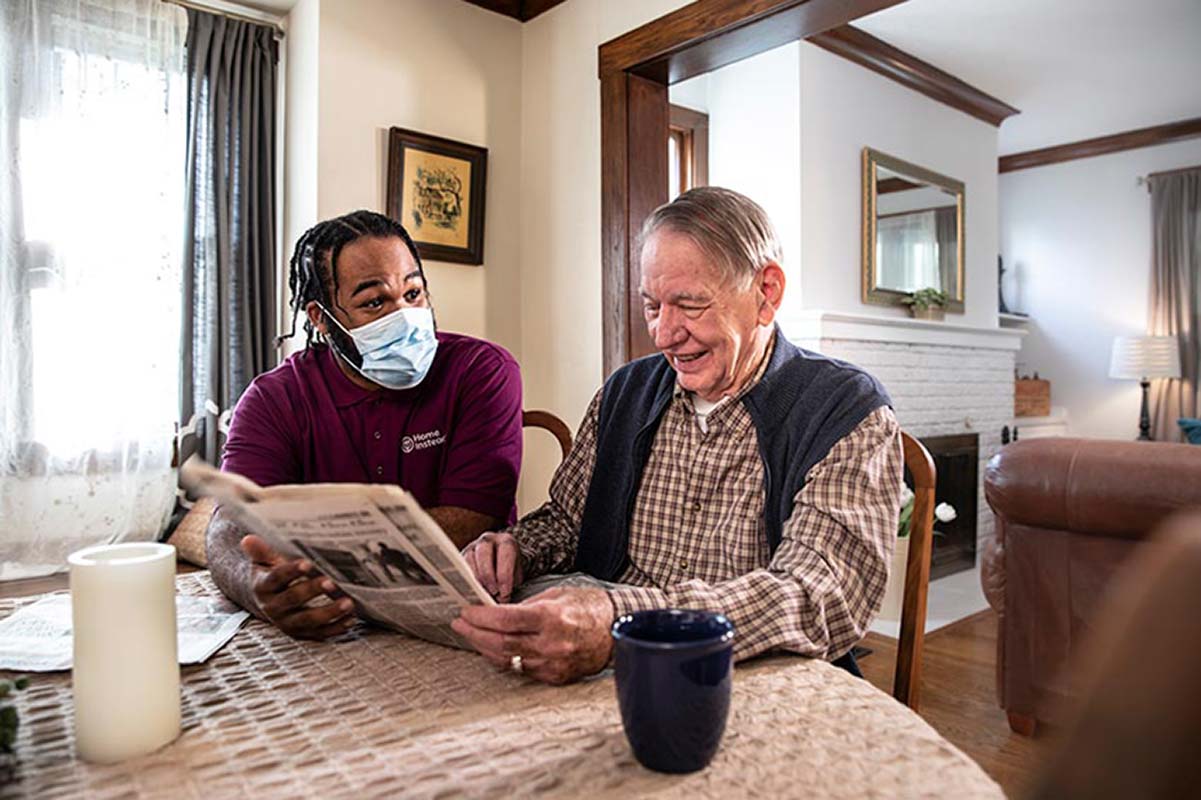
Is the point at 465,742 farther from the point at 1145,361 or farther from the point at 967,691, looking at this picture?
the point at 1145,361

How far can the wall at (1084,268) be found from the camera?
6070 mm

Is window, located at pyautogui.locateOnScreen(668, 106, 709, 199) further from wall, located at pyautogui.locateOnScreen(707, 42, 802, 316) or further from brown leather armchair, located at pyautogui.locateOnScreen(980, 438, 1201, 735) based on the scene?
brown leather armchair, located at pyautogui.locateOnScreen(980, 438, 1201, 735)

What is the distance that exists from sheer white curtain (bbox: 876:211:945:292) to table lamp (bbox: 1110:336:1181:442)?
231cm

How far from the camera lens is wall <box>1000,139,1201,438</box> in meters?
6.07

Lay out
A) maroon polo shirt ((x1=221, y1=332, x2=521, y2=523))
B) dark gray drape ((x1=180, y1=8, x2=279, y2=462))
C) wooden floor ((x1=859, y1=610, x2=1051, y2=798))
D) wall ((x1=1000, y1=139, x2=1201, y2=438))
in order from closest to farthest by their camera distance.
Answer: maroon polo shirt ((x1=221, y1=332, x2=521, y2=523)), wooden floor ((x1=859, y1=610, x2=1051, y2=798)), dark gray drape ((x1=180, y1=8, x2=279, y2=462)), wall ((x1=1000, y1=139, x2=1201, y2=438))

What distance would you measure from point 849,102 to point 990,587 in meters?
2.47

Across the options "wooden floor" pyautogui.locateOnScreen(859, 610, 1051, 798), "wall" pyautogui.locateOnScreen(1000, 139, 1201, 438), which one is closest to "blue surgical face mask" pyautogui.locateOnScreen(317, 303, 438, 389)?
"wooden floor" pyautogui.locateOnScreen(859, 610, 1051, 798)

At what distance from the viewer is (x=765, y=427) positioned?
3.87ft

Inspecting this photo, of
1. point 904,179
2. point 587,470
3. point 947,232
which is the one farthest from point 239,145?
point 947,232

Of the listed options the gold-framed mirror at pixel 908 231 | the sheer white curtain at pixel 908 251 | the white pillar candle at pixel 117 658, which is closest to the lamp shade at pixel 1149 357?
the gold-framed mirror at pixel 908 231

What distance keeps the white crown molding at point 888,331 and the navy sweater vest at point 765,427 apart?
7.70ft

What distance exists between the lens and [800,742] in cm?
63

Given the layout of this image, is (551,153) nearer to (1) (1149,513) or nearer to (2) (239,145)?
(2) (239,145)

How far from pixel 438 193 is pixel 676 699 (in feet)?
7.84
